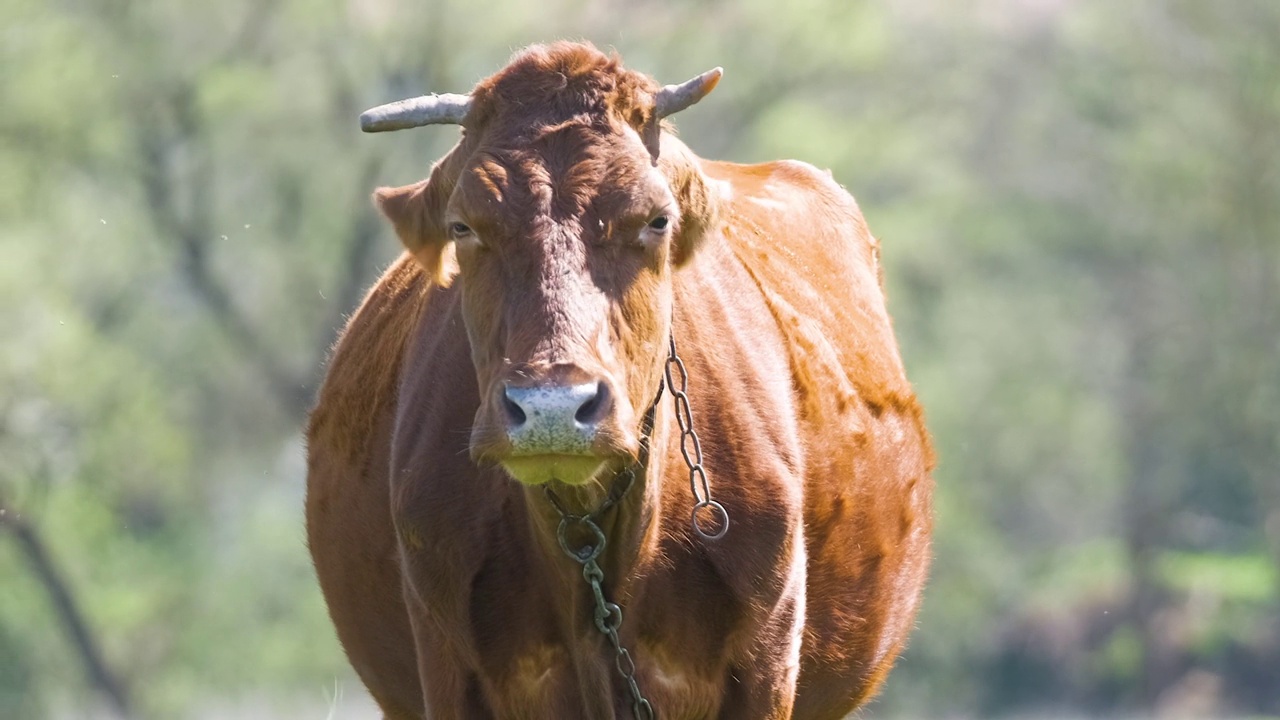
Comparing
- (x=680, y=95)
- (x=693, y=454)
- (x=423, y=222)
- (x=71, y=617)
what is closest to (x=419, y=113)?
(x=423, y=222)

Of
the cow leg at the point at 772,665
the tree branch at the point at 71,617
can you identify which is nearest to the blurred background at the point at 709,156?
the tree branch at the point at 71,617

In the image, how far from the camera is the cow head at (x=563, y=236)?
14.6ft

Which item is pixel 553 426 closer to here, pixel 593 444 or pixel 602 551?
pixel 593 444

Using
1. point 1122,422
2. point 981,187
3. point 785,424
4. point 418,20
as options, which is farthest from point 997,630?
point 785,424

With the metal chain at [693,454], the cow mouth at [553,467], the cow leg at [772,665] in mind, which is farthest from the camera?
the cow leg at [772,665]

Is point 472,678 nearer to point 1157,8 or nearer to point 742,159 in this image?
point 742,159

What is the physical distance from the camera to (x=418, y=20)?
27359mm

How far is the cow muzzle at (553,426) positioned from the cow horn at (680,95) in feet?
3.21

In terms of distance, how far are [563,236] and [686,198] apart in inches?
23.4

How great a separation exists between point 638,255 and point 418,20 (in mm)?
23177

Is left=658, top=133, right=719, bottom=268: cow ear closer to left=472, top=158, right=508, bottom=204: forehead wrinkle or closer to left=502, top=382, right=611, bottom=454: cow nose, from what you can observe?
left=472, top=158, right=508, bottom=204: forehead wrinkle

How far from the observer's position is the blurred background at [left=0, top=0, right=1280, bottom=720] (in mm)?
27188

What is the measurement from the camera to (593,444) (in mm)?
4410

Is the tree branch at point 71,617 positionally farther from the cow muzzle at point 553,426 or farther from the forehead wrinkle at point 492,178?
the cow muzzle at point 553,426
